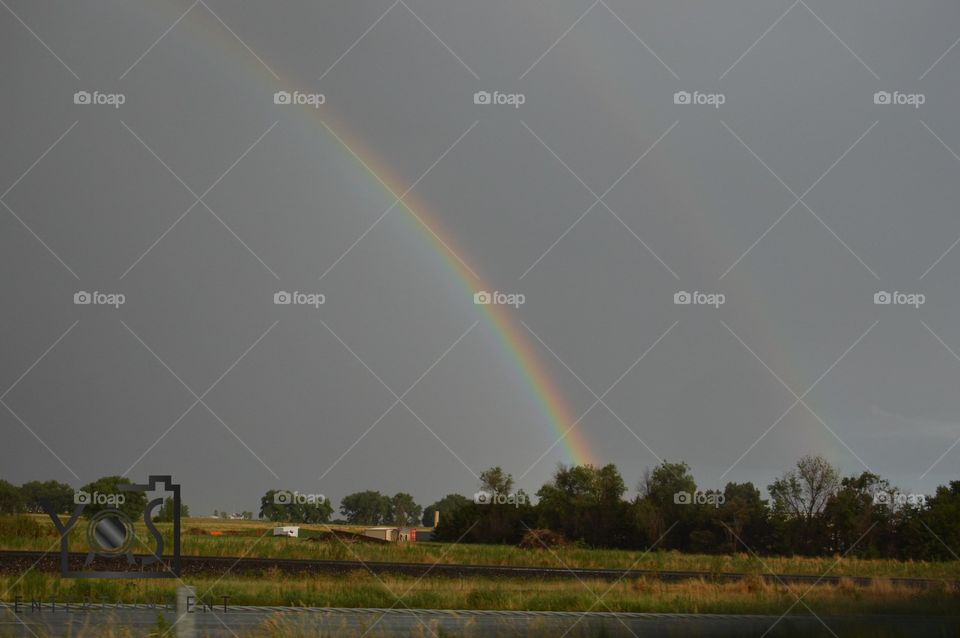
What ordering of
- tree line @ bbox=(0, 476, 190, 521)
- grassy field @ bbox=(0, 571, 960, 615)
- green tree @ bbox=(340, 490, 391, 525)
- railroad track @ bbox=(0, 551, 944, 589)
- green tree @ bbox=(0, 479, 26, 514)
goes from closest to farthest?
grassy field @ bbox=(0, 571, 960, 615) → railroad track @ bbox=(0, 551, 944, 589) → tree line @ bbox=(0, 476, 190, 521) → green tree @ bbox=(0, 479, 26, 514) → green tree @ bbox=(340, 490, 391, 525)

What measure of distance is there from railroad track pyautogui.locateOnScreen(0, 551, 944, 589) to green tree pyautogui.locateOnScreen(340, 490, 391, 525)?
49.8 m

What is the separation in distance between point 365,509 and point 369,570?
54262 mm

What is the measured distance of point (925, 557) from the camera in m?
47.8

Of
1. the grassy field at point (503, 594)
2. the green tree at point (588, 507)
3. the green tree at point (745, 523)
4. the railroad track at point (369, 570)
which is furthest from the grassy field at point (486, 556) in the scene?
the green tree at point (588, 507)

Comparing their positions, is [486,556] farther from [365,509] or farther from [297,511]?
[365,509]

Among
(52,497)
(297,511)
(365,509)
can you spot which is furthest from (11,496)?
(365,509)

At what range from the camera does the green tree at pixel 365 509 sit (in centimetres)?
7918

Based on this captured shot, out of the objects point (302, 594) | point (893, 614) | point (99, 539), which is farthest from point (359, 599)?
point (893, 614)

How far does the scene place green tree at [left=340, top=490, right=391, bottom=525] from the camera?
260 ft

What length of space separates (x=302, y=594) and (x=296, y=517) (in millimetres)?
37029

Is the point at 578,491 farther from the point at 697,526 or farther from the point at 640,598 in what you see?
the point at 640,598

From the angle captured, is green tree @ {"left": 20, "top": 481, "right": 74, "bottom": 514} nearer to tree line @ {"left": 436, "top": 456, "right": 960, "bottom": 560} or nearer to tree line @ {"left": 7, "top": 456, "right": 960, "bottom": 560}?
tree line @ {"left": 7, "top": 456, "right": 960, "bottom": 560}

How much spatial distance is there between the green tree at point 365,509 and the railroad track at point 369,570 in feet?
164

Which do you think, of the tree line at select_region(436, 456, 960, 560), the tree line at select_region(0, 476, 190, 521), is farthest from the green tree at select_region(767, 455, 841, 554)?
the tree line at select_region(0, 476, 190, 521)
